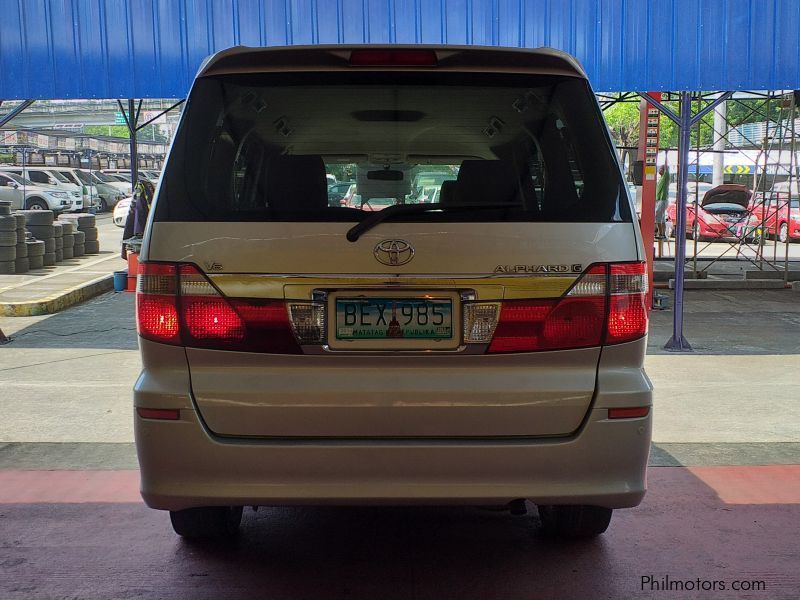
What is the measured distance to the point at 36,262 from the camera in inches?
602

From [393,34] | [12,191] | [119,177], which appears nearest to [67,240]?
[393,34]

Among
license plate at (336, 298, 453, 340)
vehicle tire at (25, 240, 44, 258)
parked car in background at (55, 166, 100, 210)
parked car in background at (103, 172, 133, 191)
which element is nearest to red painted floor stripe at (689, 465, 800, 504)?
license plate at (336, 298, 453, 340)

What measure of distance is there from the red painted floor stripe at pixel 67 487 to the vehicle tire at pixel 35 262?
35.7ft

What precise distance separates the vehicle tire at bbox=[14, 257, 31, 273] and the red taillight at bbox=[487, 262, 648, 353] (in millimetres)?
13068

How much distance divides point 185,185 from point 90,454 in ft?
9.34

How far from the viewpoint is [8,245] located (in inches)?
559

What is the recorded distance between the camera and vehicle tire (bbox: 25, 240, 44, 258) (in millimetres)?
15133

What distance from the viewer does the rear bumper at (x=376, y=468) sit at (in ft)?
9.77

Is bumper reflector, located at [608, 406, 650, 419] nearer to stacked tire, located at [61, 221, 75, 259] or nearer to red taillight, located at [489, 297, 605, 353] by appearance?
red taillight, located at [489, 297, 605, 353]

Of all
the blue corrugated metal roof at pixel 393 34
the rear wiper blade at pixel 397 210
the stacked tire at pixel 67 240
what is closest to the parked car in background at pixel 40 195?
the stacked tire at pixel 67 240

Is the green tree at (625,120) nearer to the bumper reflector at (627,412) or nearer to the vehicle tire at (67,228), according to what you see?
the vehicle tire at (67,228)

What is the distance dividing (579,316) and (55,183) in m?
33.1

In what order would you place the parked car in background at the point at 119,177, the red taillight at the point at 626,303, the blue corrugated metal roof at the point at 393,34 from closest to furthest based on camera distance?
1. the red taillight at the point at 626,303
2. the blue corrugated metal roof at the point at 393,34
3. the parked car in background at the point at 119,177

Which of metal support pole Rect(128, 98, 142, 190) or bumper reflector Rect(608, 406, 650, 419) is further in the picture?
metal support pole Rect(128, 98, 142, 190)
